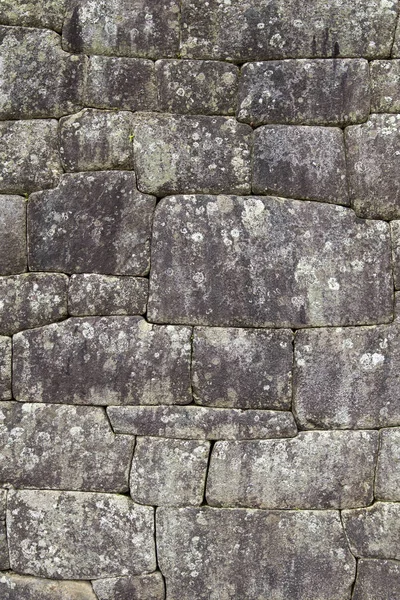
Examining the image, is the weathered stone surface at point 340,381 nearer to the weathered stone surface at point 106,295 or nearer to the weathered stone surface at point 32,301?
the weathered stone surface at point 106,295

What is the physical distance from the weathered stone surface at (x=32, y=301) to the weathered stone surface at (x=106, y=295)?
8 cm

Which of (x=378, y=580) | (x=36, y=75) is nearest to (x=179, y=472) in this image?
(x=378, y=580)

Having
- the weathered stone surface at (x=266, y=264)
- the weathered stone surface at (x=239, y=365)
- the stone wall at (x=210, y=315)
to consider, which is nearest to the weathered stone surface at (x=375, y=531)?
the stone wall at (x=210, y=315)

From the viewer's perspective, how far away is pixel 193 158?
4.23m

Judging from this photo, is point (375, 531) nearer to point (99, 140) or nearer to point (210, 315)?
point (210, 315)

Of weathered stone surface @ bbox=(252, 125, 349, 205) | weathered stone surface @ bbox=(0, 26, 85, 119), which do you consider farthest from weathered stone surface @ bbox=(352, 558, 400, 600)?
weathered stone surface @ bbox=(0, 26, 85, 119)

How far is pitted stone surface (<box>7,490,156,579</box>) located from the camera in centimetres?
415

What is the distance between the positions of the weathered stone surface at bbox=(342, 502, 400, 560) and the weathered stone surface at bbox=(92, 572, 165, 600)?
122cm

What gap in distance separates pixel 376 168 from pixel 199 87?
124cm

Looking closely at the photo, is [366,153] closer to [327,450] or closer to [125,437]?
[327,450]

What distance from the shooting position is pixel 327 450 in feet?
13.5

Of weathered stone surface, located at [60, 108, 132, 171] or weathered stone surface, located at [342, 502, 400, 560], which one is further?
weathered stone surface, located at [60, 108, 132, 171]

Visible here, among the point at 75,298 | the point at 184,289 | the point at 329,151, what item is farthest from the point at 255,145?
the point at 75,298

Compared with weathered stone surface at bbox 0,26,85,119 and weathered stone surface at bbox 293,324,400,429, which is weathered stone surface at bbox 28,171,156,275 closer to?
weathered stone surface at bbox 0,26,85,119
